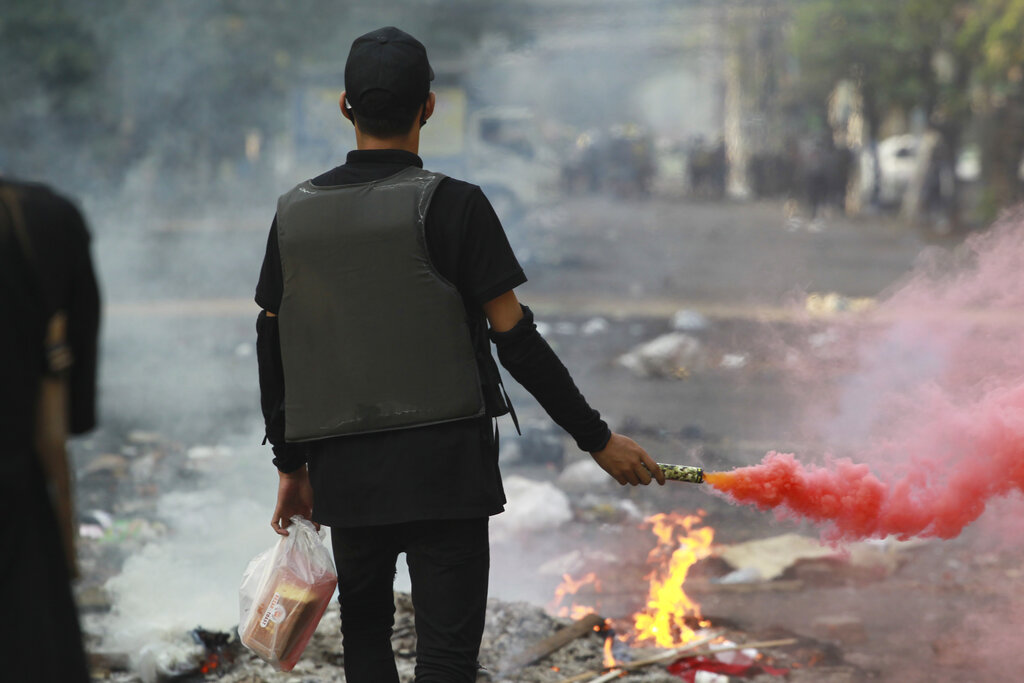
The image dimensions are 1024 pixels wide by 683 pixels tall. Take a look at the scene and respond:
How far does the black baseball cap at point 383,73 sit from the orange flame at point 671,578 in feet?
6.56

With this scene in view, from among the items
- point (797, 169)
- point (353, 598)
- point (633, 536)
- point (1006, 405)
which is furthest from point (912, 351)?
point (797, 169)

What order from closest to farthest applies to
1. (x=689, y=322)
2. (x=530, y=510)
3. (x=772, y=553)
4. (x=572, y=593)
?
(x=572, y=593) → (x=772, y=553) → (x=530, y=510) → (x=689, y=322)

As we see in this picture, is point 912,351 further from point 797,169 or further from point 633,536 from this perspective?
point 797,169

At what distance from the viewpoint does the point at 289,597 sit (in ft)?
8.02

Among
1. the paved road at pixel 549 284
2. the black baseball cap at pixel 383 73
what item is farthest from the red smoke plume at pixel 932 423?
the paved road at pixel 549 284

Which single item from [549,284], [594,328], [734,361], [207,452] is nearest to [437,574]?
Answer: [207,452]

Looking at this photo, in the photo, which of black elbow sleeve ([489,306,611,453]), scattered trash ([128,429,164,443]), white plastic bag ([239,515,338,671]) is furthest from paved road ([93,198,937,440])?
black elbow sleeve ([489,306,611,453])

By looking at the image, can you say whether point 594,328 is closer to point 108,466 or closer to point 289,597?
point 108,466

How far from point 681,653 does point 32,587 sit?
2.16 metres

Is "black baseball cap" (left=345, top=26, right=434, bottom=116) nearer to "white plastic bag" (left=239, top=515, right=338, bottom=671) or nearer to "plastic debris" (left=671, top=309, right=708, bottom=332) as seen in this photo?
"white plastic bag" (left=239, top=515, right=338, bottom=671)

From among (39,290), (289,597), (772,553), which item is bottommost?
(772,553)

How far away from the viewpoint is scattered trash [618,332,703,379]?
7.69 m

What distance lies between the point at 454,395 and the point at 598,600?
6.58 ft

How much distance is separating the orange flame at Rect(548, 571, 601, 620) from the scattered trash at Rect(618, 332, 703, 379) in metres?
3.65
